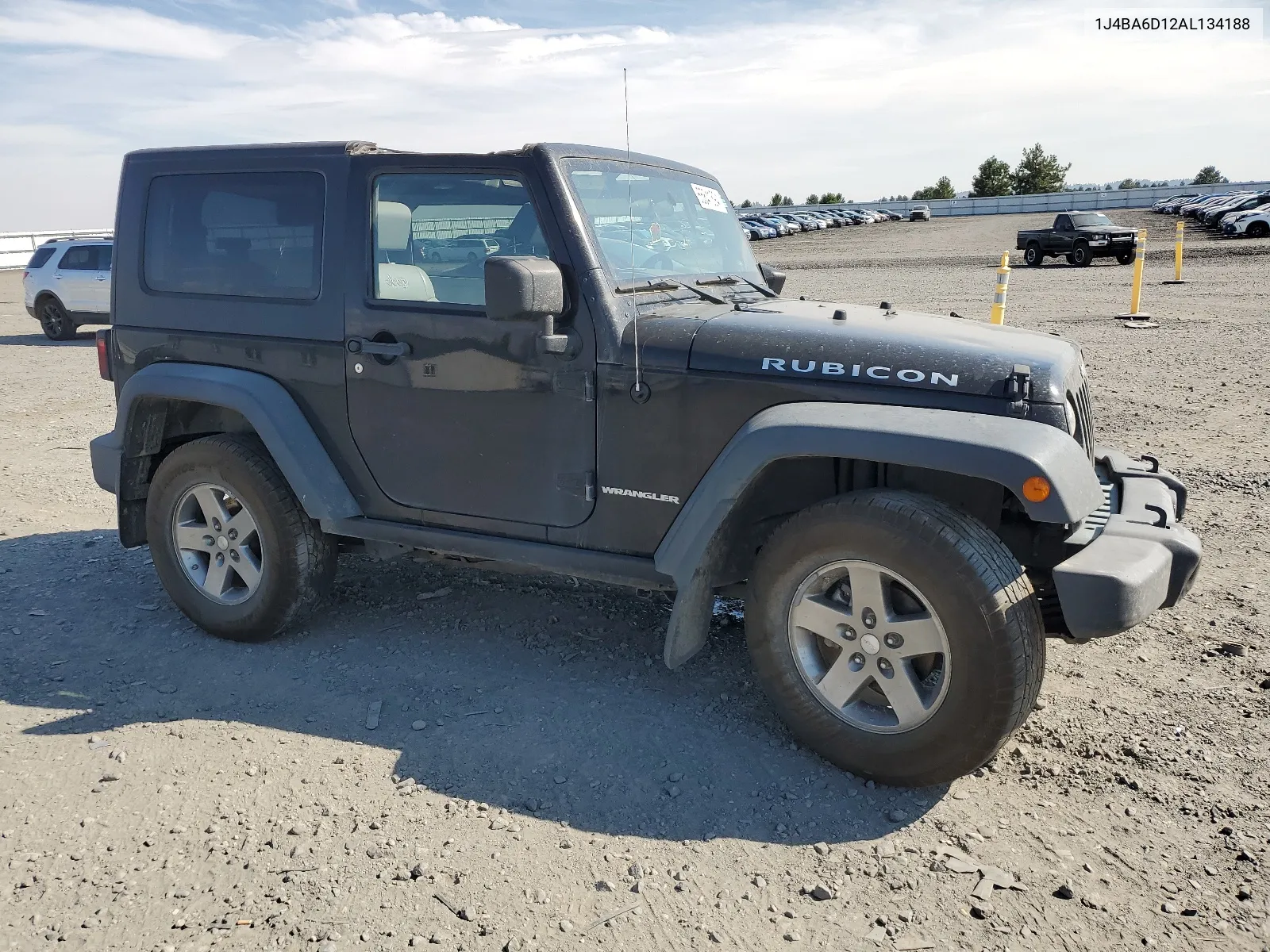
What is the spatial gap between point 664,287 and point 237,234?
1.97 m

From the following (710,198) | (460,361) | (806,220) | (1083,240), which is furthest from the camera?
(806,220)

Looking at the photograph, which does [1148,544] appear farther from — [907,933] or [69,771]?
[69,771]

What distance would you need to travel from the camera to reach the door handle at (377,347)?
13.1 feet

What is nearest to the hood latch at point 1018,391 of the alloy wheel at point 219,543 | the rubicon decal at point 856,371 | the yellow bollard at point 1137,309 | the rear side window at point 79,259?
the rubicon decal at point 856,371

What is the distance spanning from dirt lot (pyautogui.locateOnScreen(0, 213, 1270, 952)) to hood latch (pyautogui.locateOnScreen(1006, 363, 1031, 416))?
1.25 metres

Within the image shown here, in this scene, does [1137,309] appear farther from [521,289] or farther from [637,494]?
[521,289]

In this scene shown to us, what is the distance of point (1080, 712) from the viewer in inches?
149

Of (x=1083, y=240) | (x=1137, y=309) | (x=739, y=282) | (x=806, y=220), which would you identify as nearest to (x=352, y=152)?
(x=739, y=282)

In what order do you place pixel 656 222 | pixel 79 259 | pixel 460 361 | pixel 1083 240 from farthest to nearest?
pixel 1083 240
pixel 79 259
pixel 656 222
pixel 460 361

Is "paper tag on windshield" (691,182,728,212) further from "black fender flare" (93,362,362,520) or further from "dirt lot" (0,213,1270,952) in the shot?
"black fender flare" (93,362,362,520)

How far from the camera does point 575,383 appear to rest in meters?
3.70

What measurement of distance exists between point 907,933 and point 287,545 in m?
2.96

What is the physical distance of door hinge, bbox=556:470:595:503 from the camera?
3.76m

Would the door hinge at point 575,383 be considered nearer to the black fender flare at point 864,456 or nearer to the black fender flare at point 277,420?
the black fender flare at point 864,456
